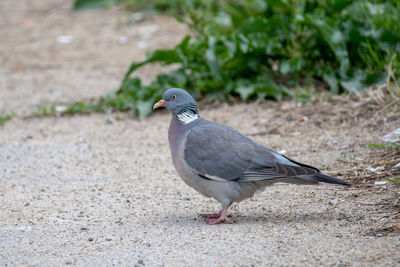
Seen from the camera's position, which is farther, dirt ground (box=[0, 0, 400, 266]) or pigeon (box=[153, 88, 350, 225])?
pigeon (box=[153, 88, 350, 225])

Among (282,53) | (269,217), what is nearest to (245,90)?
(282,53)

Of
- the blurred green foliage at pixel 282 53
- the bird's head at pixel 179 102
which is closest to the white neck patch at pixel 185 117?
the bird's head at pixel 179 102

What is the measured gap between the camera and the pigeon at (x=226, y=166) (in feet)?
12.7

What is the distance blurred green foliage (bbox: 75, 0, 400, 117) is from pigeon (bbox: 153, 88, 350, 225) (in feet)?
7.41

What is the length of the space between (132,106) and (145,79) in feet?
3.85

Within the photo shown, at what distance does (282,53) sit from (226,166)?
2687mm

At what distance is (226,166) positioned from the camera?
3922mm

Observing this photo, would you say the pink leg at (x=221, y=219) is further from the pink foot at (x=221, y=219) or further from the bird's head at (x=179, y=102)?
the bird's head at (x=179, y=102)

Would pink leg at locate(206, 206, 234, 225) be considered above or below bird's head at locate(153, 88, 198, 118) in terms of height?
below

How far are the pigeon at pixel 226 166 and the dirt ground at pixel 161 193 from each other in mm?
225

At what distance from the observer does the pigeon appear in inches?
152

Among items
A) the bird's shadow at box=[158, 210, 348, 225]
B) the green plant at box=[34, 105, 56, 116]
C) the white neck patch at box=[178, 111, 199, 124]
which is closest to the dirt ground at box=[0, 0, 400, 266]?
the bird's shadow at box=[158, 210, 348, 225]

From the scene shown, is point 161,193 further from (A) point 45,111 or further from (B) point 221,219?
(A) point 45,111

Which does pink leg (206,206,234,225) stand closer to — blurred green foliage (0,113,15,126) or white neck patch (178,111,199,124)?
white neck patch (178,111,199,124)
